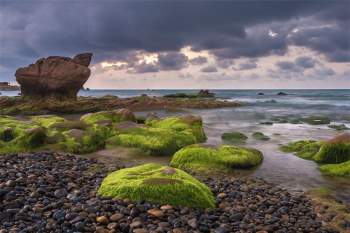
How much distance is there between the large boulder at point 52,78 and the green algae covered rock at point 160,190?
37.7m

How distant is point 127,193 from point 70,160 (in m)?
5.23

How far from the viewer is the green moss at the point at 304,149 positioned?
14923mm

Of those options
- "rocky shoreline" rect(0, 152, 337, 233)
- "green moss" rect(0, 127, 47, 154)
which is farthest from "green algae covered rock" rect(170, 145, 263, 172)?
"green moss" rect(0, 127, 47, 154)

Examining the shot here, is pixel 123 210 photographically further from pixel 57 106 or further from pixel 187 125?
pixel 57 106

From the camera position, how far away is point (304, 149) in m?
15.7

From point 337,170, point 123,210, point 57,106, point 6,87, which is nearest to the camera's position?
point 123,210

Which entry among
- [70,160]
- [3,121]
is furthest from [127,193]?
[3,121]

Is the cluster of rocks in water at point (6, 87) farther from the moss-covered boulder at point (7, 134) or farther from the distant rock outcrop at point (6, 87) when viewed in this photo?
the moss-covered boulder at point (7, 134)

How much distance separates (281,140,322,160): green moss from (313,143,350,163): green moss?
593 mm

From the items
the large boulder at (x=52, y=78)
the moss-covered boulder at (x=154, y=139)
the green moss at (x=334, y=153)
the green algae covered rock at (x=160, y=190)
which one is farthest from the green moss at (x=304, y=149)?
the large boulder at (x=52, y=78)

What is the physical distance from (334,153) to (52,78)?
3612 centimetres

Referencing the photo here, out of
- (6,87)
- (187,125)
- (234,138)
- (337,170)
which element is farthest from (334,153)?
(6,87)

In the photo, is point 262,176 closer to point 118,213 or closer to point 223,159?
point 223,159

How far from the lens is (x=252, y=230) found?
6.60 meters
